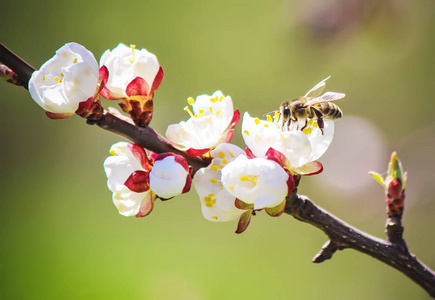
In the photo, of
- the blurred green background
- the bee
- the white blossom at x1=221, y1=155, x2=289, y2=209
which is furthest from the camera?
the blurred green background

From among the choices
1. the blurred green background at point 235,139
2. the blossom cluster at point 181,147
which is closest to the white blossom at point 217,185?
the blossom cluster at point 181,147

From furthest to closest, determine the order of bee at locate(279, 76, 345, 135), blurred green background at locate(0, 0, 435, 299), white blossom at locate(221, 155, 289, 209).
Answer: blurred green background at locate(0, 0, 435, 299), bee at locate(279, 76, 345, 135), white blossom at locate(221, 155, 289, 209)

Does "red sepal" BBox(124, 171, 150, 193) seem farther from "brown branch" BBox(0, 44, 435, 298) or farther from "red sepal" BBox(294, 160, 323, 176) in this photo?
"red sepal" BBox(294, 160, 323, 176)

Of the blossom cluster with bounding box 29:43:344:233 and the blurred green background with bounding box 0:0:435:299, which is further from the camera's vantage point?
the blurred green background with bounding box 0:0:435:299

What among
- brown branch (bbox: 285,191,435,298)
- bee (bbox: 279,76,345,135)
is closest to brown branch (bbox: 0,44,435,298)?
brown branch (bbox: 285,191,435,298)

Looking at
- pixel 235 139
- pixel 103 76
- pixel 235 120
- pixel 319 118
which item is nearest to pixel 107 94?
pixel 103 76

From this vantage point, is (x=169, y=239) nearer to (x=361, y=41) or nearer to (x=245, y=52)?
Answer: (x=245, y=52)

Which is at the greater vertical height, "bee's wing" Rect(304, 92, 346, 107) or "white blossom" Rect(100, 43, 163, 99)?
"bee's wing" Rect(304, 92, 346, 107)

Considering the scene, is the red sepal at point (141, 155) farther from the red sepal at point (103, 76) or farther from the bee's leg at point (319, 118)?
Result: the bee's leg at point (319, 118)
